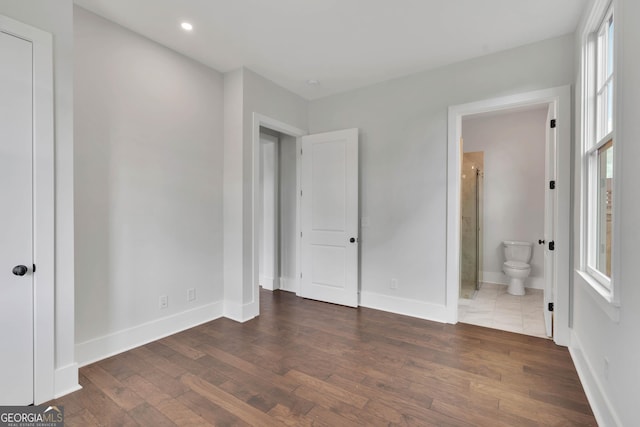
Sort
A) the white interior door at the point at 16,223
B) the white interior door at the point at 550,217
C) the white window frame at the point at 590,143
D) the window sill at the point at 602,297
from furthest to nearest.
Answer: the white interior door at the point at 550,217 < the white window frame at the point at 590,143 < the white interior door at the point at 16,223 < the window sill at the point at 602,297

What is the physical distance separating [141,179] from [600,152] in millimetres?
3738

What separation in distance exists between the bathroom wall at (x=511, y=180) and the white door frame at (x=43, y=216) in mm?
5502

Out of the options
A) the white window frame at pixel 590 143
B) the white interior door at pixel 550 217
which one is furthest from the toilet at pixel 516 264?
the white window frame at pixel 590 143

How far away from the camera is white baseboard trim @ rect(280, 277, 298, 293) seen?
4.68m

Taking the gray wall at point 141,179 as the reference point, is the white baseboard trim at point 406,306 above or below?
below

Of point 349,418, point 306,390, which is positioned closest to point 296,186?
point 306,390

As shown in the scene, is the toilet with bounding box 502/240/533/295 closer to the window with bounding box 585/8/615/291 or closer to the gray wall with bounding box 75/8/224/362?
the window with bounding box 585/8/615/291

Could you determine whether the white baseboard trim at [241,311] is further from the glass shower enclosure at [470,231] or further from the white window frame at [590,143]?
the white window frame at [590,143]

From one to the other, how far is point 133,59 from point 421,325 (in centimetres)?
388

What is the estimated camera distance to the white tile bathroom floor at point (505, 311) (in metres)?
3.29

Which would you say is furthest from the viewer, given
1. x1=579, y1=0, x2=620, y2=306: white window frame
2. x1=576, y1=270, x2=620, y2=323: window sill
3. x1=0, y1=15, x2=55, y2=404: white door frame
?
x1=579, y1=0, x2=620, y2=306: white window frame

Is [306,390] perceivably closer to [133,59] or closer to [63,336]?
[63,336]

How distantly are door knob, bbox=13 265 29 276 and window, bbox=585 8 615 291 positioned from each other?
3595mm

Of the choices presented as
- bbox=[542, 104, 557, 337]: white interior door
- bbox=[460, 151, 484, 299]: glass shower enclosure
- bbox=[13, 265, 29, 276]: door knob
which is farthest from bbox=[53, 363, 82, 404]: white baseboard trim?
bbox=[460, 151, 484, 299]: glass shower enclosure
